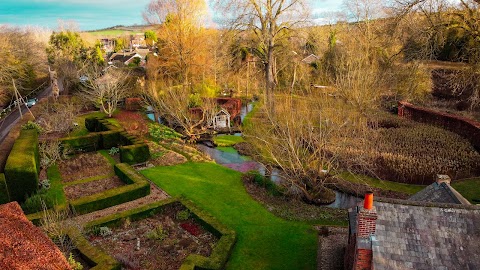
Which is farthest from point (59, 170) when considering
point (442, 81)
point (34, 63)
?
point (442, 81)

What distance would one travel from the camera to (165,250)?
46.5ft

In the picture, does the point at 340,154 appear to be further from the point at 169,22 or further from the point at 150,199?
the point at 169,22

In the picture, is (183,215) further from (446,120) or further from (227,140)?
(446,120)

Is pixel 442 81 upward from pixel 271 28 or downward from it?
downward

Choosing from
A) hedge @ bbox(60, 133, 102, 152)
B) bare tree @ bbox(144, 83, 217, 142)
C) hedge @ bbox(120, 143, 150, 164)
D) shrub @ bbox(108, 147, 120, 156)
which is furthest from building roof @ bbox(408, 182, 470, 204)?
hedge @ bbox(60, 133, 102, 152)

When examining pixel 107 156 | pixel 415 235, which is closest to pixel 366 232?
pixel 415 235

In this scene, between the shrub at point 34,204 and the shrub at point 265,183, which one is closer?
the shrub at point 34,204

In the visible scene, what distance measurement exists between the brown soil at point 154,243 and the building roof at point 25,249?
313 cm

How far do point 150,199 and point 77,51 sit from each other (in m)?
47.6

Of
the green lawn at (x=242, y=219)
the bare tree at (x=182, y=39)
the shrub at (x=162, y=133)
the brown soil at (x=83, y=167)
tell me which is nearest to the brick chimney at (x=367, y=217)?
the green lawn at (x=242, y=219)

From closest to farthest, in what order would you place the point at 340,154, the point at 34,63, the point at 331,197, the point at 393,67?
the point at 340,154 < the point at 331,197 < the point at 393,67 < the point at 34,63

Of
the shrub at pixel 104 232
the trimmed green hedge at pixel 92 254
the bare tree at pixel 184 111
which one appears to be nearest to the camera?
the trimmed green hedge at pixel 92 254

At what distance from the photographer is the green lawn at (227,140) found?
3023 centimetres

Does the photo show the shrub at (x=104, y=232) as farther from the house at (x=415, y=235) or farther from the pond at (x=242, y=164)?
the house at (x=415, y=235)
